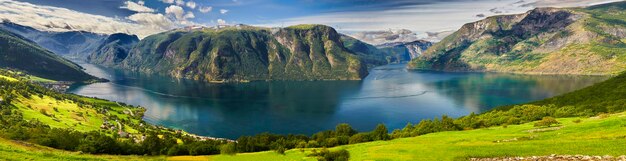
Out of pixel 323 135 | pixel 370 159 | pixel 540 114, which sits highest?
pixel 370 159

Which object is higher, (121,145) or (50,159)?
(50,159)

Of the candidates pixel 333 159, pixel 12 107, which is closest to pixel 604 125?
pixel 333 159

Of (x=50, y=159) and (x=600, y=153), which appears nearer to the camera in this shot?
(x=600, y=153)

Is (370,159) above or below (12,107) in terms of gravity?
above

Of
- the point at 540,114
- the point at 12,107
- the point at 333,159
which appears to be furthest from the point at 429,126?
the point at 12,107

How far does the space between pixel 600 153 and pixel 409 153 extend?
18310mm

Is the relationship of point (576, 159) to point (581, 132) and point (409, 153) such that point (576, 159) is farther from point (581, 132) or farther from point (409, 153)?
point (581, 132)

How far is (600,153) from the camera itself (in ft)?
105

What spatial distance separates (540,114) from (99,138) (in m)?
108

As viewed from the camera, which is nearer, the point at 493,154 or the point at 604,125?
the point at 493,154

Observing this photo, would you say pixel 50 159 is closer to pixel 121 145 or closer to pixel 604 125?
pixel 121 145

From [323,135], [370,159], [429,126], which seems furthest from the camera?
[323,135]

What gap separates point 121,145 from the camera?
74188mm

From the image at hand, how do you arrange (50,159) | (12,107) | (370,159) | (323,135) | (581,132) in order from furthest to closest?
(12,107)
(323,135)
(581,132)
(370,159)
(50,159)
